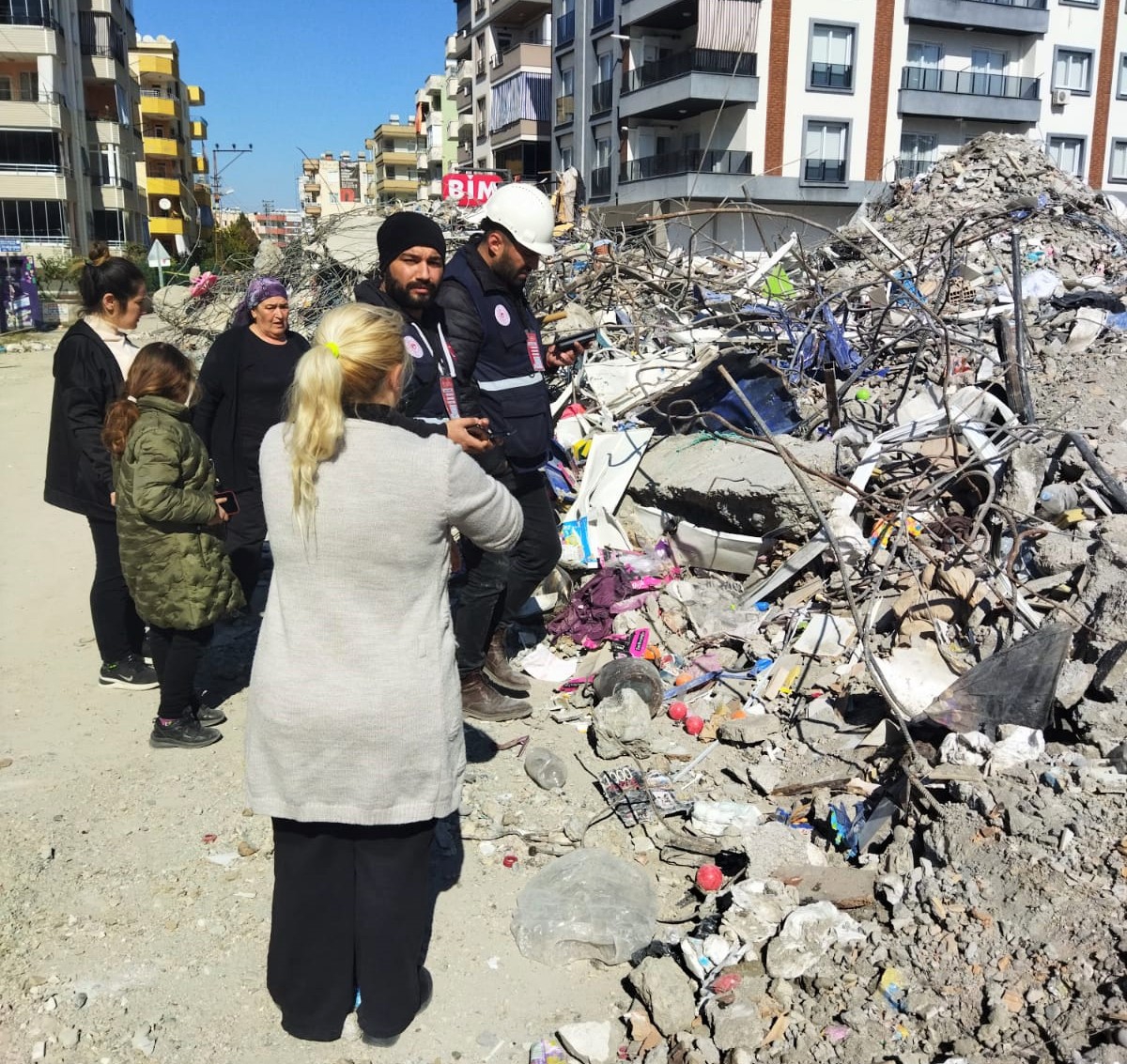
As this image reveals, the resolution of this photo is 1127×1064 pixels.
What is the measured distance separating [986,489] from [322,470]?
4031 millimetres

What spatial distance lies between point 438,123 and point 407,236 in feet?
232

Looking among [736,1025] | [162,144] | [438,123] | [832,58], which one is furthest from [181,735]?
[438,123]

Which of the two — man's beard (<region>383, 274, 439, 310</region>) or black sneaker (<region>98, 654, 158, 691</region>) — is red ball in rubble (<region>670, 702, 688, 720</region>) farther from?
black sneaker (<region>98, 654, 158, 691</region>)

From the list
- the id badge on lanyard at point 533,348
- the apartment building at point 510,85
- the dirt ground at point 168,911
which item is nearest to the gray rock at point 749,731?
the dirt ground at point 168,911

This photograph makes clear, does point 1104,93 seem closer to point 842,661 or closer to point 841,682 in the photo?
point 842,661

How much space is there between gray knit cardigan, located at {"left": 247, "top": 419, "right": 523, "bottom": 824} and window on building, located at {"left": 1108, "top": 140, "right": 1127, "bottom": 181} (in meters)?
44.1

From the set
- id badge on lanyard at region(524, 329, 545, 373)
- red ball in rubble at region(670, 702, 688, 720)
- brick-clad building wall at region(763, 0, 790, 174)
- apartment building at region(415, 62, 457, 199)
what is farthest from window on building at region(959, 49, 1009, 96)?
red ball in rubble at region(670, 702, 688, 720)

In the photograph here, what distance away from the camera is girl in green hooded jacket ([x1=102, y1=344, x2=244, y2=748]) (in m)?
3.58

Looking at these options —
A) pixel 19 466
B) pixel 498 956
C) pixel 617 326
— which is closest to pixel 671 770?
pixel 498 956

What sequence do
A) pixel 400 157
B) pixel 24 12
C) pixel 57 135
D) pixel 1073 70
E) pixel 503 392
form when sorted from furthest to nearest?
pixel 400 157, pixel 57 135, pixel 24 12, pixel 1073 70, pixel 503 392

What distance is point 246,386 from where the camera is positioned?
4.28m

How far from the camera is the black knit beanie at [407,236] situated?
3.70 metres

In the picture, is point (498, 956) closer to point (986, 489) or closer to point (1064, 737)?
point (1064, 737)

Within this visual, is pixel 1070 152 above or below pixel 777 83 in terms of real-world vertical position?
below
